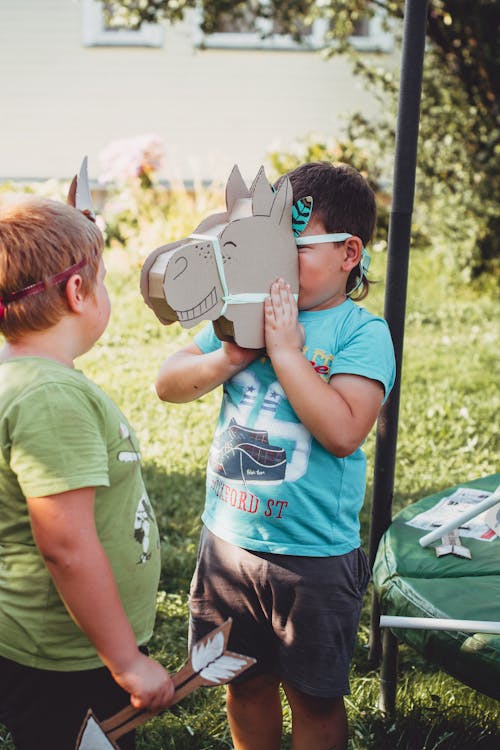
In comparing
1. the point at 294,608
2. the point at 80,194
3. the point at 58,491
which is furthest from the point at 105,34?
the point at 58,491

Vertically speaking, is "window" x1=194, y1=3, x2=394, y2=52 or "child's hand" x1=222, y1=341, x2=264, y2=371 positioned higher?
"window" x1=194, y1=3, x2=394, y2=52

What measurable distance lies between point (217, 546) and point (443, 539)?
719 mm

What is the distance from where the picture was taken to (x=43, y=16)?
12211 millimetres

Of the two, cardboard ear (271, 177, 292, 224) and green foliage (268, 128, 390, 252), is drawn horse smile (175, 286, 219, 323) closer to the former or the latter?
cardboard ear (271, 177, 292, 224)

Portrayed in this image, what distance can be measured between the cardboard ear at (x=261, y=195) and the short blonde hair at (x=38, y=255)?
0.37m

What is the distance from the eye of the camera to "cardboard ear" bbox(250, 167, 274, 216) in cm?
172

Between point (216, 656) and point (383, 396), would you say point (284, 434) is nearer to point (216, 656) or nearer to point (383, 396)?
point (383, 396)

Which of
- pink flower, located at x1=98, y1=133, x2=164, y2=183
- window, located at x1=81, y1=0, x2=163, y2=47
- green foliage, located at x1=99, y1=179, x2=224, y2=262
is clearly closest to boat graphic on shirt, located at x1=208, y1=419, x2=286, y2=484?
green foliage, located at x1=99, y1=179, x2=224, y2=262

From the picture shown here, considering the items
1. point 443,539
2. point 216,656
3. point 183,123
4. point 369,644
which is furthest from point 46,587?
point 183,123

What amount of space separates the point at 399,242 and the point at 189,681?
4.62 feet

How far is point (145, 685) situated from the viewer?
1.42 meters

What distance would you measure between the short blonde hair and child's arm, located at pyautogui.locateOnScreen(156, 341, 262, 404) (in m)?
0.43

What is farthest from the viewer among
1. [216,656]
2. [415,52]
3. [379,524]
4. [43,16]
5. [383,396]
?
[43,16]

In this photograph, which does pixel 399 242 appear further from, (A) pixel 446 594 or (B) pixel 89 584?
(B) pixel 89 584
